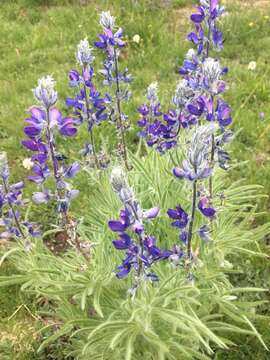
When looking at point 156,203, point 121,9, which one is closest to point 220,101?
point 156,203

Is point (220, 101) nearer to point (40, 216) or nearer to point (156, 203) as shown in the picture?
point (156, 203)

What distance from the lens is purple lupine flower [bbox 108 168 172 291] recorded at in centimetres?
177

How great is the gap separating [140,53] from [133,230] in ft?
13.7

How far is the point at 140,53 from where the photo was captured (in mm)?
5793

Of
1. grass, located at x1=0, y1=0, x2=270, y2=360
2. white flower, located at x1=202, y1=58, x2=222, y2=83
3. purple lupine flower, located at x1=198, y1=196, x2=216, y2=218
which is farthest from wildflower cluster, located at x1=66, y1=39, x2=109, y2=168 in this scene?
grass, located at x1=0, y1=0, x2=270, y2=360

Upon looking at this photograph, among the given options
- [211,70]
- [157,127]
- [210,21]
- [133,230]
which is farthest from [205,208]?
[210,21]

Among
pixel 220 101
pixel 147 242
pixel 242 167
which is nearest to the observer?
pixel 147 242

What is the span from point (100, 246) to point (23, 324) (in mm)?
1129

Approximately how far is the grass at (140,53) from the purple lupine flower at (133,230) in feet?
5.82

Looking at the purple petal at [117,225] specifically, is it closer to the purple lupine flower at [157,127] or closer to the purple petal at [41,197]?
the purple petal at [41,197]

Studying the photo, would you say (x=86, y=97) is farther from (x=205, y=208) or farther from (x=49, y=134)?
(x=205, y=208)

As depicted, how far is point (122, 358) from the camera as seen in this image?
2.60m

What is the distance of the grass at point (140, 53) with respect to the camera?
181 inches

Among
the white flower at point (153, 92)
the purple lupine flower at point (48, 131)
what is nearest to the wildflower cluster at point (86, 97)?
the white flower at point (153, 92)
